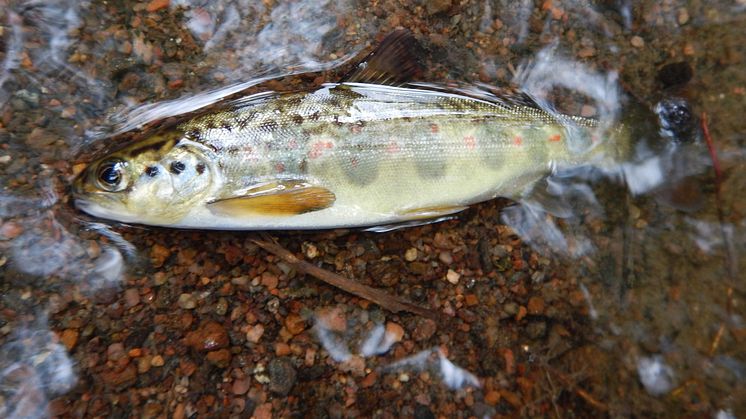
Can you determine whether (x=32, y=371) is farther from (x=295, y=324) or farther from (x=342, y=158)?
(x=342, y=158)

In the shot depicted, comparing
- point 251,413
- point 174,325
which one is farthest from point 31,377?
point 251,413

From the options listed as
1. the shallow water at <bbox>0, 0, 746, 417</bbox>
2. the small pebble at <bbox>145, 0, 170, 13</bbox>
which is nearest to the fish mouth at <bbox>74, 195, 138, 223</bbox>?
the shallow water at <bbox>0, 0, 746, 417</bbox>

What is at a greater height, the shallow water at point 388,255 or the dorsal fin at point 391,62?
the dorsal fin at point 391,62

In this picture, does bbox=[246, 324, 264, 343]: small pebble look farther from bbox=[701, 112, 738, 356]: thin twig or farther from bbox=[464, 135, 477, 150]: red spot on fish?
bbox=[701, 112, 738, 356]: thin twig

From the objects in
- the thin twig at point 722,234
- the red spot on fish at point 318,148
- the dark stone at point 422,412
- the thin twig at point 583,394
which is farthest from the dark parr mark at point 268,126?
the thin twig at point 722,234

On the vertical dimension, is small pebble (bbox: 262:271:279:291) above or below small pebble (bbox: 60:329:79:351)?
below

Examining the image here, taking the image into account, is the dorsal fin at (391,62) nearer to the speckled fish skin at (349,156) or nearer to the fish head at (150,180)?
the speckled fish skin at (349,156)

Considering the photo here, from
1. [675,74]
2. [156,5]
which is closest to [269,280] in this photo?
[156,5]
